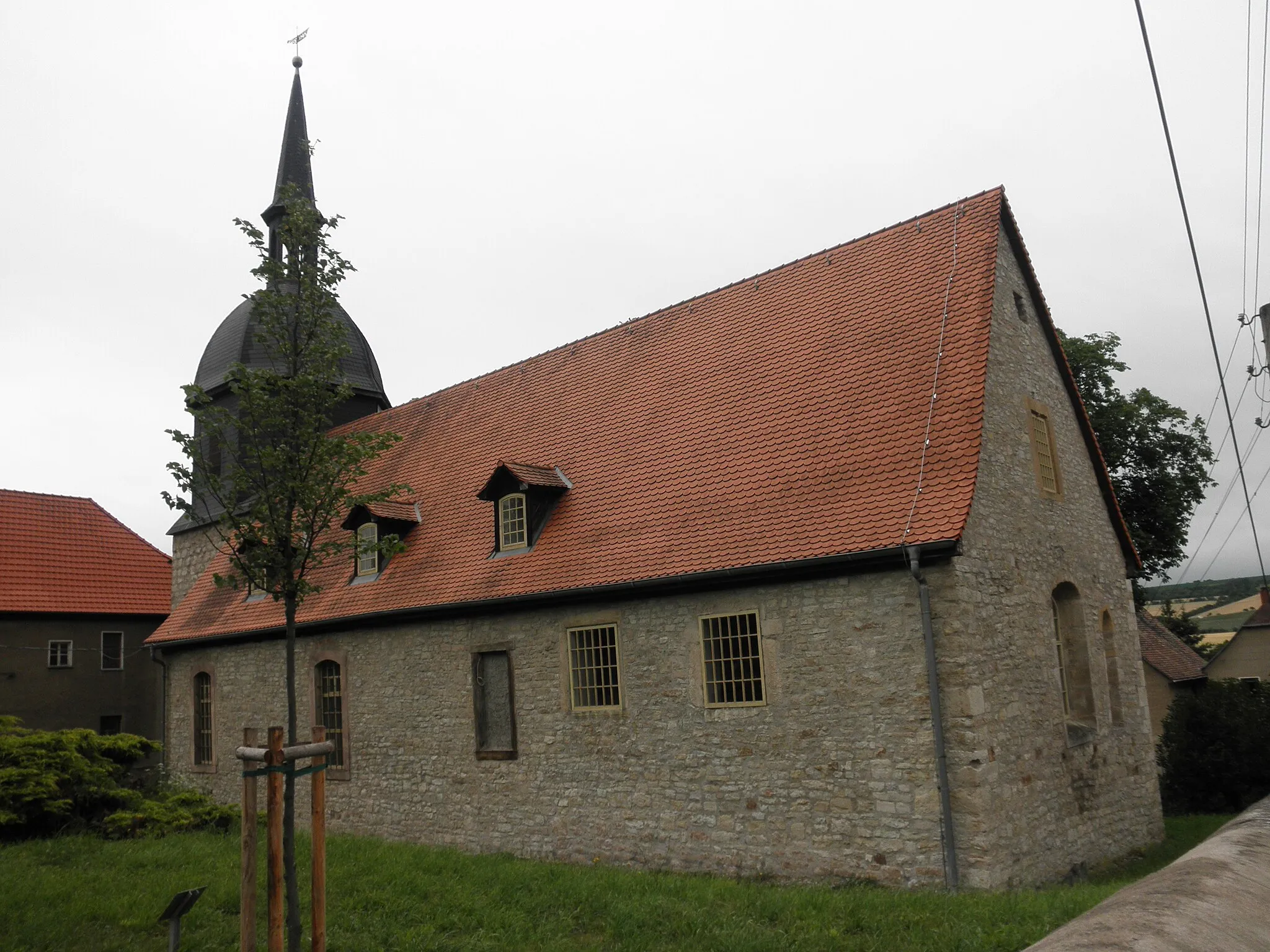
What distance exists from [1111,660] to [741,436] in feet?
20.7

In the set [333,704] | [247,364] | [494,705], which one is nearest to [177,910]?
[494,705]

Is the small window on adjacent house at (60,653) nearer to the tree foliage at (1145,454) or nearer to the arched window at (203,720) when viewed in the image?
the arched window at (203,720)

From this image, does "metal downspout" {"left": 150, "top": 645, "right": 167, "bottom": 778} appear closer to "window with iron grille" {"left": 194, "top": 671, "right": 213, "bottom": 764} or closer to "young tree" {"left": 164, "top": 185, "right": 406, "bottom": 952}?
"window with iron grille" {"left": 194, "top": 671, "right": 213, "bottom": 764}

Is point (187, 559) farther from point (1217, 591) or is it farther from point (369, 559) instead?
point (1217, 591)

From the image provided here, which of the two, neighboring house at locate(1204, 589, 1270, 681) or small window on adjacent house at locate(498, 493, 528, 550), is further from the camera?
neighboring house at locate(1204, 589, 1270, 681)

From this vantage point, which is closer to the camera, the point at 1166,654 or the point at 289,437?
the point at 289,437

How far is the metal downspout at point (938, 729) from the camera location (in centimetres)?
1010

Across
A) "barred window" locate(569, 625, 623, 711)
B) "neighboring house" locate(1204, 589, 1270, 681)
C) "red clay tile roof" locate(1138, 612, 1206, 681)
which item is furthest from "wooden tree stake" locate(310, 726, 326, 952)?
"neighboring house" locate(1204, 589, 1270, 681)

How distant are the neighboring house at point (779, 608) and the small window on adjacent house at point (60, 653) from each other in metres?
9.90

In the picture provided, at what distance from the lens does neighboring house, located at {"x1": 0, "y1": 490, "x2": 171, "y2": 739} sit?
24562 mm

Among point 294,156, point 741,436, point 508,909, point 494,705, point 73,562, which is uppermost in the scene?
point 294,156

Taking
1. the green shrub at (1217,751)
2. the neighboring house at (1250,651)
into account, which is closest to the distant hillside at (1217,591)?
the neighboring house at (1250,651)

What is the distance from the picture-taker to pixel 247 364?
2269 cm

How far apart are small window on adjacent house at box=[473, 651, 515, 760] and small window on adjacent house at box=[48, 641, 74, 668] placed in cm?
1576
